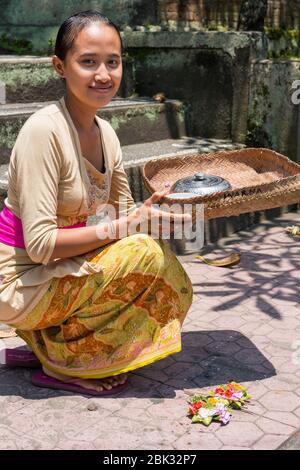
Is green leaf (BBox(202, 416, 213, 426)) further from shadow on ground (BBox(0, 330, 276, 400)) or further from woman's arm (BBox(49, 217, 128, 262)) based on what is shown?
woman's arm (BBox(49, 217, 128, 262))

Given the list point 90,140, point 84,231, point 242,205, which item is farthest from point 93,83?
point 242,205

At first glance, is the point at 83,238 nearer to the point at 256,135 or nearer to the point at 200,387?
the point at 200,387

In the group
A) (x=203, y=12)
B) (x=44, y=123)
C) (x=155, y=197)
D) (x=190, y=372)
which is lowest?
(x=190, y=372)

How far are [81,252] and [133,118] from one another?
414 centimetres

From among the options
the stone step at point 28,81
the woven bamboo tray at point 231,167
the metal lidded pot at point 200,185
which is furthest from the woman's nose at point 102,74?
the stone step at point 28,81

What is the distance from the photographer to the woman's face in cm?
330

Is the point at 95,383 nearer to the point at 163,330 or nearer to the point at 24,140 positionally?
the point at 163,330

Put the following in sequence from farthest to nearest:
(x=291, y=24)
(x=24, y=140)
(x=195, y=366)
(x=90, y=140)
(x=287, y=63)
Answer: (x=291, y=24) → (x=287, y=63) → (x=195, y=366) → (x=90, y=140) → (x=24, y=140)

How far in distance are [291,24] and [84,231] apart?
7.16 m

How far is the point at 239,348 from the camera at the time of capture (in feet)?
13.9

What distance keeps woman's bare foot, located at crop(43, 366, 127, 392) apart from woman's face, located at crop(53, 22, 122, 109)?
4.66 ft

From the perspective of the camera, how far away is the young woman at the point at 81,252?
329 cm

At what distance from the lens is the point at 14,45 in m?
8.34

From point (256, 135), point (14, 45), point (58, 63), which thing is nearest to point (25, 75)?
point (14, 45)
